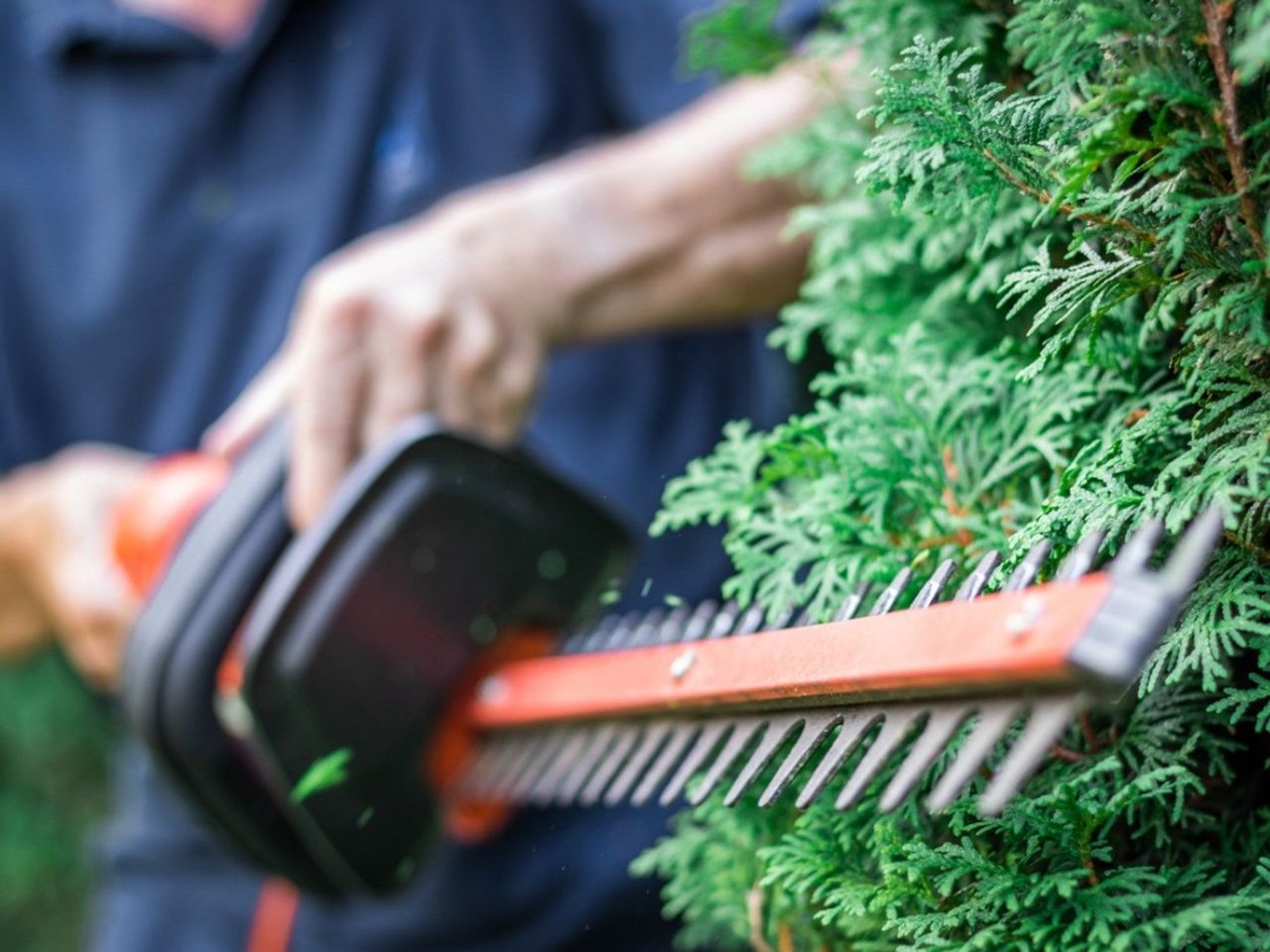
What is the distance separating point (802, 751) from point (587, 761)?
0.83ft

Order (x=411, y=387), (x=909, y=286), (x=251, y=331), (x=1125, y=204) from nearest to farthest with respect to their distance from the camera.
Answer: (x=1125, y=204) < (x=909, y=286) < (x=411, y=387) < (x=251, y=331)

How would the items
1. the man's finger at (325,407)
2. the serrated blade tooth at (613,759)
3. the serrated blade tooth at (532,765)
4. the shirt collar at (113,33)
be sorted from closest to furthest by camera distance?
1. the serrated blade tooth at (613,759)
2. the serrated blade tooth at (532,765)
3. the man's finger at (325,407)
4. the shirt collar at (113,33)

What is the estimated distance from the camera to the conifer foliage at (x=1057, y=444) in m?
0.54

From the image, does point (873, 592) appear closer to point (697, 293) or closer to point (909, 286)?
point (909, 286)

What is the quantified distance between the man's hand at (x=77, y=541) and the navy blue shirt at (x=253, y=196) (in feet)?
0.42

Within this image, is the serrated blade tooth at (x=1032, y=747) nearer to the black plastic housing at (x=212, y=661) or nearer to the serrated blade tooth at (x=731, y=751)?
the serrated blade tooth at (x=731, y=751)

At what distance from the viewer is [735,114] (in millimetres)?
1320

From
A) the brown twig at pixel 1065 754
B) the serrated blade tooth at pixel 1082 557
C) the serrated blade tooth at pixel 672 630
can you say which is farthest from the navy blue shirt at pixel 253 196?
the serrated blade tooth at pixel 1082 557

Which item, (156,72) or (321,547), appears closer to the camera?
(321,547)

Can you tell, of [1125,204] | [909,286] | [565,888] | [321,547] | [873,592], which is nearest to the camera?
[1125,204]

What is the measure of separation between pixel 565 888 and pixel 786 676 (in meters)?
1.03

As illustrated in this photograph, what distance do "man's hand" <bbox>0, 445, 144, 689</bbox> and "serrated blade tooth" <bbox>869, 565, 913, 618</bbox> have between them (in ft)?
3.52

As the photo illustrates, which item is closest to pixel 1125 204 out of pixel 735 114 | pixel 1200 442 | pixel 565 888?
pixel 1200 442

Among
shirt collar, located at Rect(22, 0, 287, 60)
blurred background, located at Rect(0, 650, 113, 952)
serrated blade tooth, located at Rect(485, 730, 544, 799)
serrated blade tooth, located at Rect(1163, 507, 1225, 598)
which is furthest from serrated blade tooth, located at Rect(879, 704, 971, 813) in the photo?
blurred background, located at Rect(0, 650, 113, 952)
